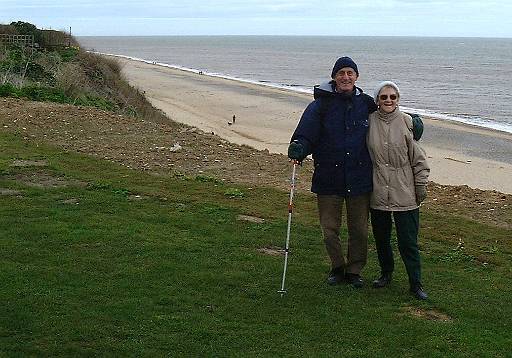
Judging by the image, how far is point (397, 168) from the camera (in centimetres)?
599

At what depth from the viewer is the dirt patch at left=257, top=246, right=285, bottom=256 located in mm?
7285

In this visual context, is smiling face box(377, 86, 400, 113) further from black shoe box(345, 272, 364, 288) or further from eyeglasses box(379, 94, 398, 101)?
black shoe box(345, 272, 364, 288)

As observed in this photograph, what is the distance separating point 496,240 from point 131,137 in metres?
7.89

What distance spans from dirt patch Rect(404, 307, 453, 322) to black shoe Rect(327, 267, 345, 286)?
0.70 metres

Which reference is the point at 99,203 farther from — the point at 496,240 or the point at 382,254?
the point at 496,240

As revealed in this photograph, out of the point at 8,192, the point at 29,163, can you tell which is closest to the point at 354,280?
the point at 8,192

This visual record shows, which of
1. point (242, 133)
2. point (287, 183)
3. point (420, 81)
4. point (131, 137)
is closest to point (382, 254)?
point (287, 183)

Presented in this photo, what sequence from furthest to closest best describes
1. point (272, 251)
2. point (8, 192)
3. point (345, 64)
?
point (8, 192)
point (272, 251)
point (345, 64)

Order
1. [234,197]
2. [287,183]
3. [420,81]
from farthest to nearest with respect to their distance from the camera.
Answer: [420,81], [287,183], [234,197]

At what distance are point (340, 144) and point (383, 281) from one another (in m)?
1.29

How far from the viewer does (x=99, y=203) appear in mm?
9008

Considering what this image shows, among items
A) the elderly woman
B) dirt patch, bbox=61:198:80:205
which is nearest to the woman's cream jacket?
the elderly woman

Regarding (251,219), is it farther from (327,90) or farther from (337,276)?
(327,90)

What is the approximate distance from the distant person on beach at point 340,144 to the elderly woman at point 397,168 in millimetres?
76
